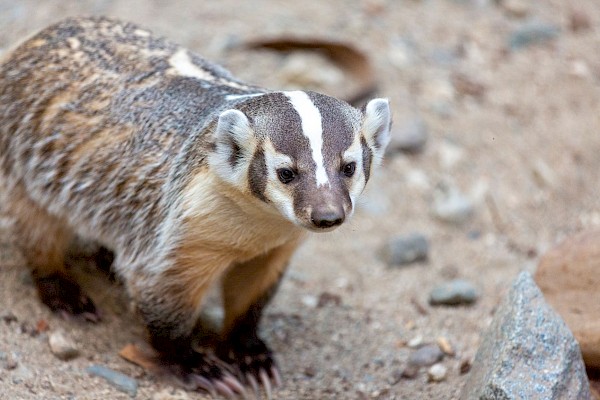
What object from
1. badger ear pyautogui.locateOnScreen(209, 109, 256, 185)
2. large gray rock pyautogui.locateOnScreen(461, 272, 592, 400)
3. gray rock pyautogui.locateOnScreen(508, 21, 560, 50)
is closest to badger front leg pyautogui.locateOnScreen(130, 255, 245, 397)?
badger ear pyautogui.locateOnScreen(209, 109, 256, 185)

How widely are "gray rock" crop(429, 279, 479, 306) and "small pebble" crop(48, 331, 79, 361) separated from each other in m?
1.48

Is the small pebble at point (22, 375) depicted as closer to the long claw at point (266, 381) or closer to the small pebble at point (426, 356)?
the long claw at point (266, 381)

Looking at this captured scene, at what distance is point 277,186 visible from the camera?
2.58m

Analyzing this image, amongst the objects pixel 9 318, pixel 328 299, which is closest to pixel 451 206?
pixel 328 299

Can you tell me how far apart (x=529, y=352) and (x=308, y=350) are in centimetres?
112

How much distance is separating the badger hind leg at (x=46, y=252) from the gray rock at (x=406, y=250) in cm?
132

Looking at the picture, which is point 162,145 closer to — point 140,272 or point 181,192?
point 181,192

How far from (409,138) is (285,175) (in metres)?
2.17

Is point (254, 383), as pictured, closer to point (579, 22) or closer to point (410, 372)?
point (410, 372)

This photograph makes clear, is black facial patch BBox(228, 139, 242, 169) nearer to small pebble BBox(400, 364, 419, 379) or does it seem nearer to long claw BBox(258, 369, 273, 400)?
long claw BBox(258, 369, 273, 400)

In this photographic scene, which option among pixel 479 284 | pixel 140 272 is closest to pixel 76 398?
pixel 140 272

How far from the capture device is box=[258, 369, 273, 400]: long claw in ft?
10.7

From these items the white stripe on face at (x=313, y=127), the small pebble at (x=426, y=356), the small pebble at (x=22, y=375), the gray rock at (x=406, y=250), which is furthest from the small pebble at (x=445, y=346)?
the small pebble at (x=22, y=375)

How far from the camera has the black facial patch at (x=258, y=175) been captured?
262cm
